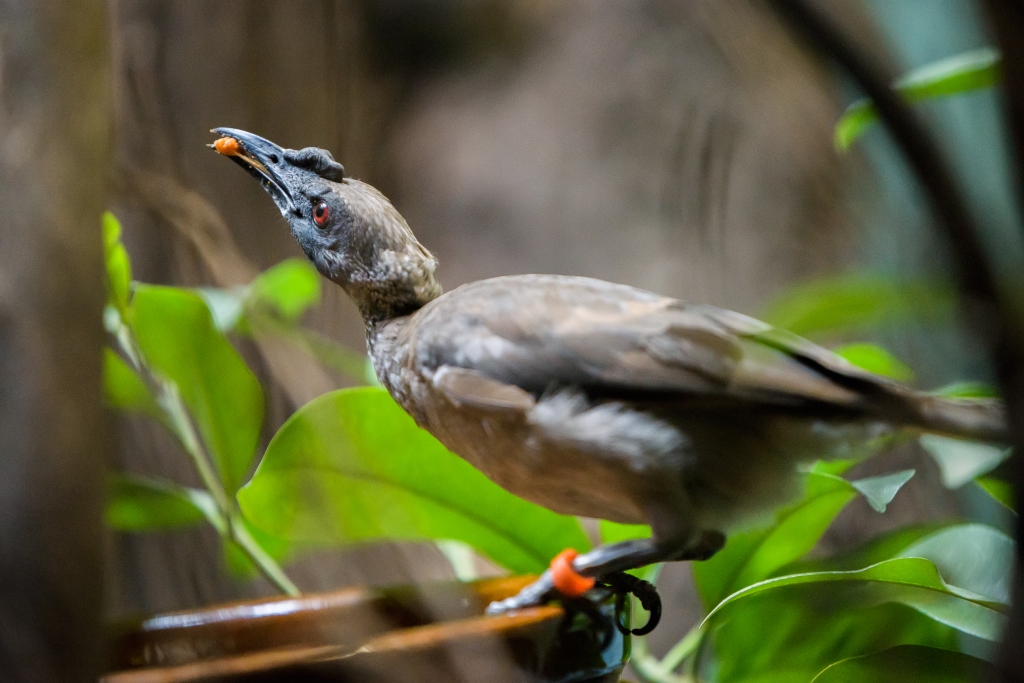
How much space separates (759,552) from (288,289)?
2.79ft

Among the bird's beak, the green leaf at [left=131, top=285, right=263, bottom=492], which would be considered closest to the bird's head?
the bird's beak

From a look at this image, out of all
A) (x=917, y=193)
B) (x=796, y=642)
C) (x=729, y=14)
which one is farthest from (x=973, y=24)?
(x=796, y=642)

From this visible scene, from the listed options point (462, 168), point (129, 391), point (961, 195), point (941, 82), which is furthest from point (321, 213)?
point (462, 168)

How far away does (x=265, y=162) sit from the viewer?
0.99 m

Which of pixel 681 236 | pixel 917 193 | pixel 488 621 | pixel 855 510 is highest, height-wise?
pixel 917 193

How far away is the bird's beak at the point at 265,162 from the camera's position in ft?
3.23

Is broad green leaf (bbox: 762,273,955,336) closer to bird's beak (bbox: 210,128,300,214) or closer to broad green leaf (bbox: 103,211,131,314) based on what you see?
bird's beak (bbox: 210,128,300,214)

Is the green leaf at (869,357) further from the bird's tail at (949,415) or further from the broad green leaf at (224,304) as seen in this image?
the broad green leaf at (224,304)

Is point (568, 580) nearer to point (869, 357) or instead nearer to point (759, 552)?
point (759, 552)

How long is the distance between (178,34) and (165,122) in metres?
0.14

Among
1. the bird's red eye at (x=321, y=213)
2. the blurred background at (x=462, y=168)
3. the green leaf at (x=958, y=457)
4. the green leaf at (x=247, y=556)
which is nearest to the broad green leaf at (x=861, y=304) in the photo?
the blurred background at (x=462, y=168)

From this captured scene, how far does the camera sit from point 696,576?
107cm

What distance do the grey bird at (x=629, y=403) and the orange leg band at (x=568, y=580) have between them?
1 cm

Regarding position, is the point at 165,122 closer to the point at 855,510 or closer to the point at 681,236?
the point at 681,236
